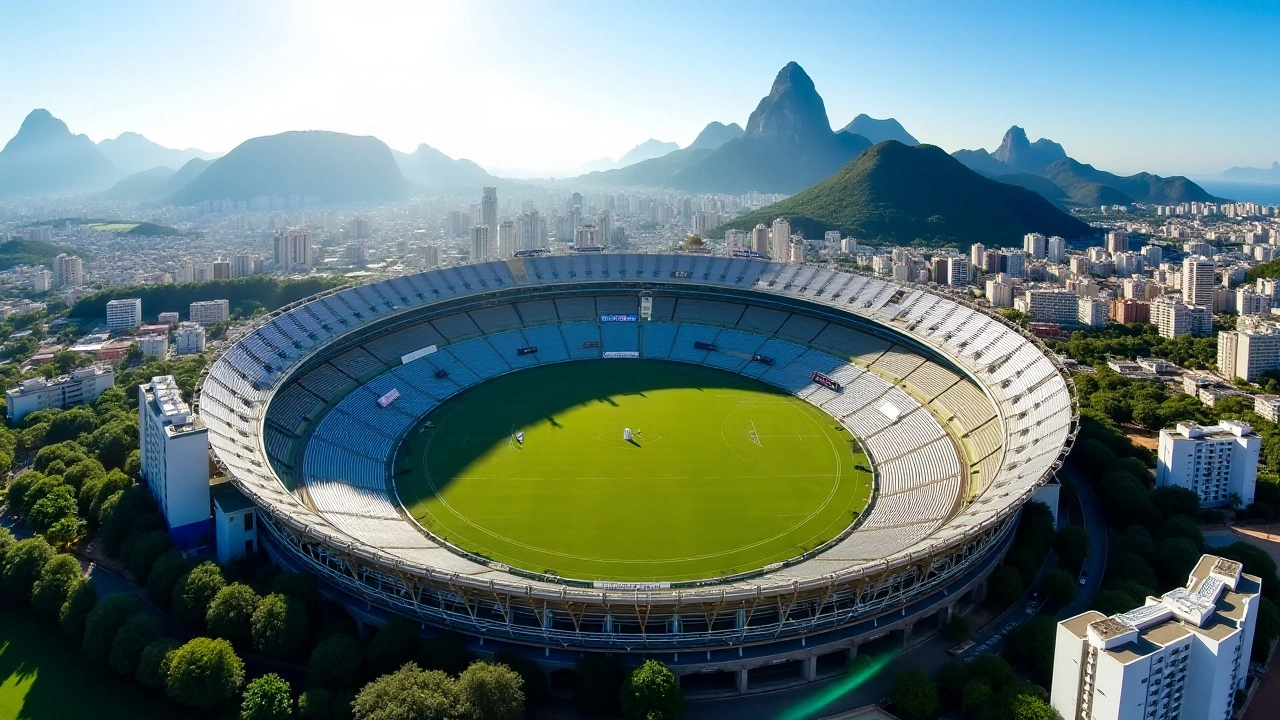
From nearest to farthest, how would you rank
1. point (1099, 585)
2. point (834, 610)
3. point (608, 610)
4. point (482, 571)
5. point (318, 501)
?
point (608, 610), point (834, 610), point (482, 571), point (1099, 585), point (318, 501)

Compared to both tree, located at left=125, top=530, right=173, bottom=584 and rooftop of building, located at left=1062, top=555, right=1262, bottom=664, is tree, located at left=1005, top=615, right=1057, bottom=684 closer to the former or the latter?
rooftop of building, located at left=1062, top=555, right=1262, bottom=664

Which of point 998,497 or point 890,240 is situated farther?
point 890,240

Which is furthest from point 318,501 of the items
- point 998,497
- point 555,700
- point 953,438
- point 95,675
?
point 953,438

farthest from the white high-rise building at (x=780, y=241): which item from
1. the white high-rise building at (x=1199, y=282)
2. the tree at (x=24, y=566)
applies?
the tree at (x=24, y=566)

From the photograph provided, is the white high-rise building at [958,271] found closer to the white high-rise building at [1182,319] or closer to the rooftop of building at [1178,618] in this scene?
the white high-rise building at [1182,319]

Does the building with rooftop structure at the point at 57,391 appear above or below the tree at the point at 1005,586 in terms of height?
above

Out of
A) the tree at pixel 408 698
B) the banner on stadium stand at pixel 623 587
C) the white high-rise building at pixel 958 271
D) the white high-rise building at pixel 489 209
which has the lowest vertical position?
the tree at pixel 408 698

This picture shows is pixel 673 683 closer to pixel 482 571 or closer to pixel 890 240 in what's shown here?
pixel 482 571
